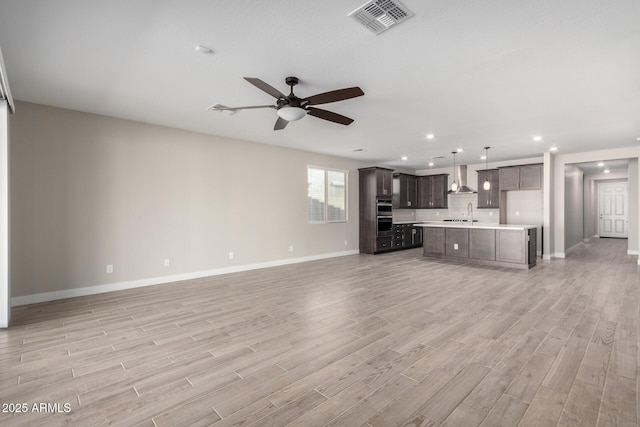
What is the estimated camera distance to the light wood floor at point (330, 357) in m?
1.89

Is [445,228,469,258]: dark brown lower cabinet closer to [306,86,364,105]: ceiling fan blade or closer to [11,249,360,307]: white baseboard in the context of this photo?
[11,249,360,307]: white baseboard

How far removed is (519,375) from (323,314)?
6.55 ft

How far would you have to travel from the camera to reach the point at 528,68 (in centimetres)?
312

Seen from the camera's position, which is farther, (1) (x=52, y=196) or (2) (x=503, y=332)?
(1) (x=52, y=196)

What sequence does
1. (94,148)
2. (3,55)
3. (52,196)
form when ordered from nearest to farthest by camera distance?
(3,55)
(52,196)
(94,148)

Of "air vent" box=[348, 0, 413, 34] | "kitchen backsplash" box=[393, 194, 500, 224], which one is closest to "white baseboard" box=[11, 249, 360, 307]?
"air vent" box=[348, 0, 413, 34]

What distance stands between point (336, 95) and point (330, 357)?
2.45 metres

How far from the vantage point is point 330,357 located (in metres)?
2.59

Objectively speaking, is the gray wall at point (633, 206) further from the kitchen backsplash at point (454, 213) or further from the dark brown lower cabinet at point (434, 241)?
the dark brown lower cabinet at point (434, 241)

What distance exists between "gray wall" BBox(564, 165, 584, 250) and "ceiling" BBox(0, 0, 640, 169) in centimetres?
424

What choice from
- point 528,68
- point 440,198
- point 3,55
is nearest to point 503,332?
point 528,68

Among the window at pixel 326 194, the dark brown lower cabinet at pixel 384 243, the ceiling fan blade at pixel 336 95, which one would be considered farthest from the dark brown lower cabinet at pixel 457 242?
the ceiling fan blade at pixel 336 95

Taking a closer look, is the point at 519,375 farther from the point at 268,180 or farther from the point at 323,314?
the point at 268,180

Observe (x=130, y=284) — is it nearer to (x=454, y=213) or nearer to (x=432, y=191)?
(x=432, y=191)
